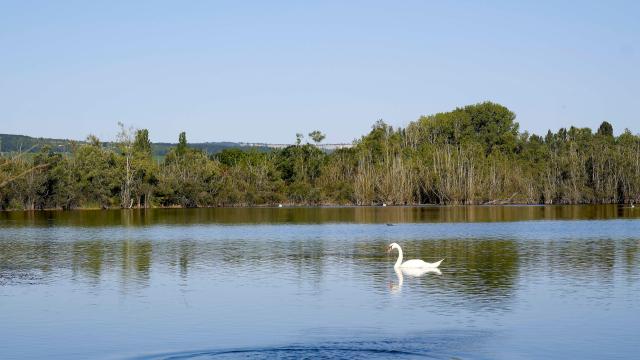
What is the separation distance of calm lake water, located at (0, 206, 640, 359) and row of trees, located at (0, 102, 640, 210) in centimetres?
5953

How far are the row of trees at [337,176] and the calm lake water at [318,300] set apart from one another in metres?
59.5

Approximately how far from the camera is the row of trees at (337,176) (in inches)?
4158

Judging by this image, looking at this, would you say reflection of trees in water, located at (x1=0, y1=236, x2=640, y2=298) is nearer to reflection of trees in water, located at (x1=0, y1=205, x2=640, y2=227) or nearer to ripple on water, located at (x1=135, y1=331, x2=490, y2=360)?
ripple on water, located at (x1=135, y1=331, x2=490, y2=360)

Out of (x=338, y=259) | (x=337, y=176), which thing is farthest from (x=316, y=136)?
(x=338, y=259)

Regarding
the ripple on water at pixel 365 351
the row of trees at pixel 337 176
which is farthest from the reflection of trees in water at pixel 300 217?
the ripple on water at pixel 365 351

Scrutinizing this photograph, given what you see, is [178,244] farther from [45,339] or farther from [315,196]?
[315,196]

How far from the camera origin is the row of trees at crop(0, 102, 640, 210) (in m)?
106

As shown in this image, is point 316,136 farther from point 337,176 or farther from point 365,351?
point 365,351

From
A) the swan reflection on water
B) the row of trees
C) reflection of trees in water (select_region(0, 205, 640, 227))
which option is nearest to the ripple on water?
the swan reflection on water

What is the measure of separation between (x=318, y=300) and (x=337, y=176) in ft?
327

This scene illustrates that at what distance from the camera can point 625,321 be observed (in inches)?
817

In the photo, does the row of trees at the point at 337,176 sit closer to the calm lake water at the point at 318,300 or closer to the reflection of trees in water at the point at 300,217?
the reflection of trees in water at the point at 300,217

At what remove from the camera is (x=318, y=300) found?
2461cm

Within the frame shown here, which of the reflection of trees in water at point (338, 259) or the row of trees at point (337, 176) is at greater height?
the row of trees at point (337, 176)
